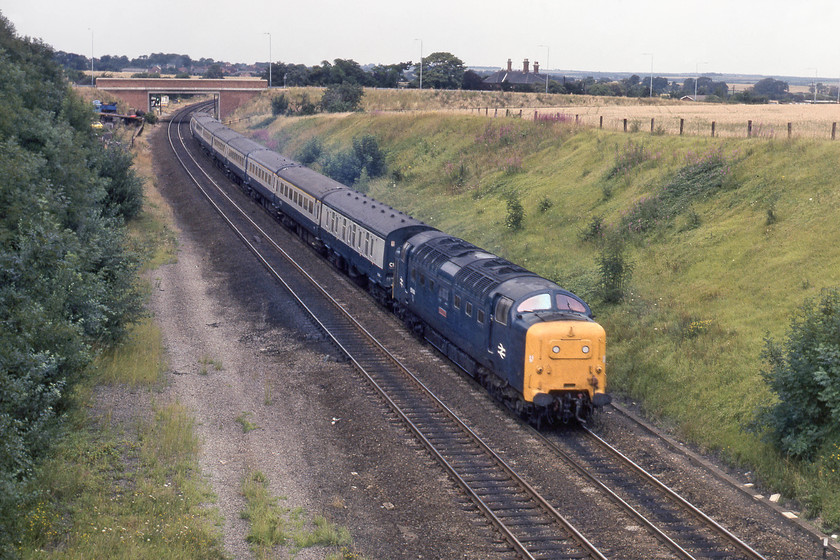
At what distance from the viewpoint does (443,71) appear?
122m

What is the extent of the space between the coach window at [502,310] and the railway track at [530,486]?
2.55 m

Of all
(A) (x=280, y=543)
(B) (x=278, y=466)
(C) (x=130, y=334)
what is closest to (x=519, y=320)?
(B) (x=278, y=466)

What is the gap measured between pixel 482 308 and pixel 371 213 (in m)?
11.4

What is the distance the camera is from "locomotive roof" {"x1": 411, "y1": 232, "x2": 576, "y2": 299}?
1894 centimetres

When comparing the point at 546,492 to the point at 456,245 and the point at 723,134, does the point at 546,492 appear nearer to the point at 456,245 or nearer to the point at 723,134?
the point at 456,245

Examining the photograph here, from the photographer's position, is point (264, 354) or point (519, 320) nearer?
point (519, 320)

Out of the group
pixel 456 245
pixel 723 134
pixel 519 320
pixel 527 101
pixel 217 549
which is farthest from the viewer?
pixel 527 101

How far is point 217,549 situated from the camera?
12.5 m

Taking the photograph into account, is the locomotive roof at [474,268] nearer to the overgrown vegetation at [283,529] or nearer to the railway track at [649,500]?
the railway track at [649,500]

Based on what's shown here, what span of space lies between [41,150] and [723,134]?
27.9 m

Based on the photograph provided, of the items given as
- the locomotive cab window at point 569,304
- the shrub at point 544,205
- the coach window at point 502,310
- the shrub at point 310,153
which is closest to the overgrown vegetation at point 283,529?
the coach window at point 502,310

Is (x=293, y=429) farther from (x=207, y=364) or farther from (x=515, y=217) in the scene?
(x=515, y=217)

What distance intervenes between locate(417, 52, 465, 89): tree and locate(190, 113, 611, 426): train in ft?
276

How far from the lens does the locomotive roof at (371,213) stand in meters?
27.7
